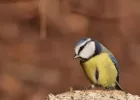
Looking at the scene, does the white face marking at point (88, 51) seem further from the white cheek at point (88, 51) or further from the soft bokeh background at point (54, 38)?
the soft bokeh background at point (54, 38)

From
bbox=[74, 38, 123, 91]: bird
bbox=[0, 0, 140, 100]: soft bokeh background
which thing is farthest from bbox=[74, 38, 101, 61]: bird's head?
bbox=[0, 0, 140, 100]: soft bokeh background

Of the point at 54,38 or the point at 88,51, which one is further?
the point at 54,38

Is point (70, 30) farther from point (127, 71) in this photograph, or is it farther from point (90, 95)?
point (90, 95)

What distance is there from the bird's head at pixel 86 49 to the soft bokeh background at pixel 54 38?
733 mm

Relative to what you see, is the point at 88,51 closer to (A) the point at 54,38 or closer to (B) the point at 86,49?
(B) the point at 86,49

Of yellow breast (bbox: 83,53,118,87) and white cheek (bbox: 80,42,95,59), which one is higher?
white cheek (bbox: 80,42,95,59)

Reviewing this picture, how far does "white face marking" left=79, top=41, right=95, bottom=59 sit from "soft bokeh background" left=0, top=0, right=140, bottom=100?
740 mm

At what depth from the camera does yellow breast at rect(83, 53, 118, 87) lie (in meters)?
1.64

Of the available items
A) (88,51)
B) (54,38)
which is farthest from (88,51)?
(54,38)

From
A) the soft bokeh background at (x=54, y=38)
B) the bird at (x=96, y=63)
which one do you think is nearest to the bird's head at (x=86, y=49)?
the bird at (x=96, y=63)

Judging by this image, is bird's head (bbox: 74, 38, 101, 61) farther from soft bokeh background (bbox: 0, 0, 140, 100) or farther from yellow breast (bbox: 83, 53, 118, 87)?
soft bokeh background (bbox: 0, 0, 140, 100)

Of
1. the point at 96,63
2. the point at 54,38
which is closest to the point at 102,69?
the point at 96,63

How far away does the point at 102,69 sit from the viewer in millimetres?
1650

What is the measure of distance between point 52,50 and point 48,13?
151 millimetres
